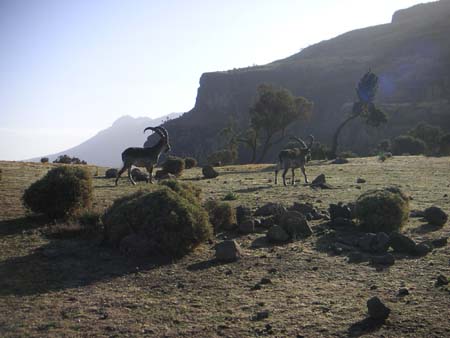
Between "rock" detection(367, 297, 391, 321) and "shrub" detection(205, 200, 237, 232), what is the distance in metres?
5.63

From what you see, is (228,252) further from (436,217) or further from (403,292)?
(436,217)

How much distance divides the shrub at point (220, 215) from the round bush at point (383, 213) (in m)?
3.32

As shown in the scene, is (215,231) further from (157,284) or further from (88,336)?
(88,336)

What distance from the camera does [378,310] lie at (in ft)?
21.4

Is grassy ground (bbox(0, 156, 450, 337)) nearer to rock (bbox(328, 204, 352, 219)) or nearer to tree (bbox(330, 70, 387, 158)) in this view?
rock (bbox(328, 204, 352, 219))

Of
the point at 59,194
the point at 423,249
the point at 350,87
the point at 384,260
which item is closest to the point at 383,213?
the point at 423,249

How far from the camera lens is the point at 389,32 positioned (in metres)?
192

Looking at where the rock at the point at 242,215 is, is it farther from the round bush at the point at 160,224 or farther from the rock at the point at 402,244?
the rock at the point at 402,244

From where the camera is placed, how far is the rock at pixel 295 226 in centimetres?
1134

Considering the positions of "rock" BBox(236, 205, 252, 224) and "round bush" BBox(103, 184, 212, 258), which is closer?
"round bush" BBox(103, 184, 212, 258)

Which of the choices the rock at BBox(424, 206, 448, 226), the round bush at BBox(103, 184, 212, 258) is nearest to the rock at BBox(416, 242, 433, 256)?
the rock at BBox(424, 206, 448, 226)

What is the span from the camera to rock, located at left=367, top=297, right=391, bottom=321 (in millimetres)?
6504

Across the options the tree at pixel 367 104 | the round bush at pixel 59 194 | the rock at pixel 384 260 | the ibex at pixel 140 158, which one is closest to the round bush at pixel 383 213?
the rock at pixel 384 260

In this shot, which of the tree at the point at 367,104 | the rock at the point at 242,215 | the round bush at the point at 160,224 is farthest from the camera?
the tree at the point at 367,104
